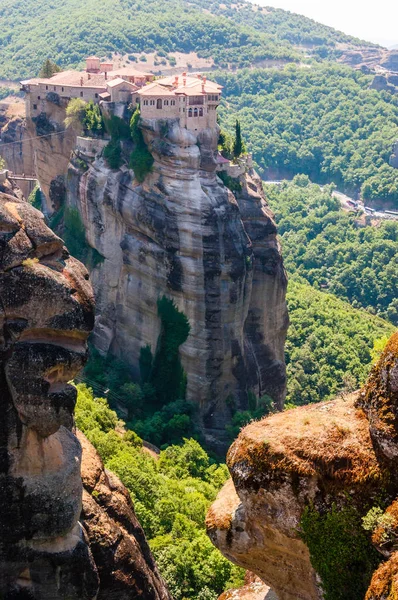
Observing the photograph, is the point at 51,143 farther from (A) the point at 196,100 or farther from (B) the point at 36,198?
(A) the point at 196,100

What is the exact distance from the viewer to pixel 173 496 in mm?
33219

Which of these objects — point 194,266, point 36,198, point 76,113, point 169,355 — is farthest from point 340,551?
point 36,198

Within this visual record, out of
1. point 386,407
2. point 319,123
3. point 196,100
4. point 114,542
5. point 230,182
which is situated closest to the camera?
point 386,407

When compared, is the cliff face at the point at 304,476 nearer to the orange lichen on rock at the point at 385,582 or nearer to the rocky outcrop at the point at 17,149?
the orange lichen on rock at the point at 385,582

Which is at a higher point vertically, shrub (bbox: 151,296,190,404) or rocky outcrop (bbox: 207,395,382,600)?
rocky outcrop (bbox: 207,395,382,600)

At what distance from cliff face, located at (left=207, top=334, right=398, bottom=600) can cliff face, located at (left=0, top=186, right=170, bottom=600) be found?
12.3 feet

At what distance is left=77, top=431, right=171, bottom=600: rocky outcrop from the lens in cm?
1834

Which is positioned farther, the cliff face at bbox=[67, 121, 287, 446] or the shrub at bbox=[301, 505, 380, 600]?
the cliff face at bbox=[67, 121, 287, 446]

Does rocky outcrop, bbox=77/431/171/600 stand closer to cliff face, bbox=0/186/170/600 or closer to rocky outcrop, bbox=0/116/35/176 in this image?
cliff face, bbox=0/186/170/600

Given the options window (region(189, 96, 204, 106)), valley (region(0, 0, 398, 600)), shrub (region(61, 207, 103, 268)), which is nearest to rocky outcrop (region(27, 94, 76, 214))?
valley (region(0, 0, 398, 600))

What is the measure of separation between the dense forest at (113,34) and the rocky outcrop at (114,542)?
117 m

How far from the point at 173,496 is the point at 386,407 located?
21.4m

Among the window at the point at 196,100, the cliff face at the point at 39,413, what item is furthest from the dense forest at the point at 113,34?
the cliff face at the point at 39,413

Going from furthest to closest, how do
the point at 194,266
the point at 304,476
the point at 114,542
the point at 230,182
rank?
the point at 230,182 → the point at 194,266 → the point at 114,542 → the point at 304,476
